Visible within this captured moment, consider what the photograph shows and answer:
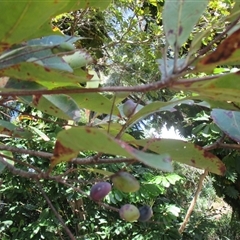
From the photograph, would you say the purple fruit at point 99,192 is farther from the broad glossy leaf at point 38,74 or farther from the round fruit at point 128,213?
the broad glossy leaf at point 38,74

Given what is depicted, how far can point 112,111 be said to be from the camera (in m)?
0.44

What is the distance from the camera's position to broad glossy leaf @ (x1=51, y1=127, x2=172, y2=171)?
23 cm

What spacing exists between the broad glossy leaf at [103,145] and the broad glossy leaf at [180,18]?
0.09 meters

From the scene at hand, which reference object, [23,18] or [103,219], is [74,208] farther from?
[23,18]

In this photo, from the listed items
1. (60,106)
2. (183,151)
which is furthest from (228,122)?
(60,106)

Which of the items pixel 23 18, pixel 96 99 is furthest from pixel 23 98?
pixel 23 18

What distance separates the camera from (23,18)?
288mm

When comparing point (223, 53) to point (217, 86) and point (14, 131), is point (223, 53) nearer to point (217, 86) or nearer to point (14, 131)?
point (217, 86)

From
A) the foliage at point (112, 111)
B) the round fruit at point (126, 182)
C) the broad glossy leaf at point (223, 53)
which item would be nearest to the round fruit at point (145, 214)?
the foliage at point (112, 111)

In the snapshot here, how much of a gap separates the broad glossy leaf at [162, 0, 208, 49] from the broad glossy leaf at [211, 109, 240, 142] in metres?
0.17

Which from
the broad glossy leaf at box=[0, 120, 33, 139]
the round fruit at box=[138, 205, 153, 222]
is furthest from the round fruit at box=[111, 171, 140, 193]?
the broad glossy leaf at box=[0, 120, 33, 139]

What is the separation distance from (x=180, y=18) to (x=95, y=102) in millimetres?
201

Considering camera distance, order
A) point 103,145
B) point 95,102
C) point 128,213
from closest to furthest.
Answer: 1. point 103,145
2. point 128,213
3. point 95,102

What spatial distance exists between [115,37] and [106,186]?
8.76ft
